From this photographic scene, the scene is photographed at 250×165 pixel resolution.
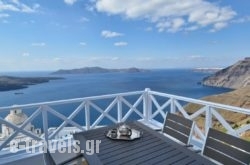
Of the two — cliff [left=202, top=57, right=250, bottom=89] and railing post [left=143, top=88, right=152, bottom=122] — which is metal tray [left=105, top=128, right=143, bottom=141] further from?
cliff [left=202, top=57, right=250, bottom=89]

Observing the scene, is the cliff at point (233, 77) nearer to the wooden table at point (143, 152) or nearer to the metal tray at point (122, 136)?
the metal tray at point (122, 136)

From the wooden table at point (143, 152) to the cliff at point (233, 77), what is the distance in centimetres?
3385

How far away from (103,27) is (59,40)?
15.0 ft

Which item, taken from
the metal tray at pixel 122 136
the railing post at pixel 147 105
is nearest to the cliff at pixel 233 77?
the railing post at pixel 147 105

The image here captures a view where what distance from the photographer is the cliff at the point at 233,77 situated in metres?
35.1

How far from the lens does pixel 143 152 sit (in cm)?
198

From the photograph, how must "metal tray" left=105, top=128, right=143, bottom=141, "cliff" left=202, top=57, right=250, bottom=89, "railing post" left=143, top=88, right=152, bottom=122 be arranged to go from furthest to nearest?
"cliff" left=202, top=57, right=250, bottom=89
"railing post" left=143, top=88, right=152, bottom=122
"metal tray" left=105, top=128, right=143, bottom=141

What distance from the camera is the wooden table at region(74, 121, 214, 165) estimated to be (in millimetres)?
1813

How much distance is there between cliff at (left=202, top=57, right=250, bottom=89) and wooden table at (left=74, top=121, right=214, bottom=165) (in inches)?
1333

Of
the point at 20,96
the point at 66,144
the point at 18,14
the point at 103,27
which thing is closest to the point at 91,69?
the point at 20,96

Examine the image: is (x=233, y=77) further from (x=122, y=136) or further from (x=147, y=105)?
(x=122, y=136)

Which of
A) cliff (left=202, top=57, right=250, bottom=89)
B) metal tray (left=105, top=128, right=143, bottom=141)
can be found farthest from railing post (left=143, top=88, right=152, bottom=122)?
cliff (left=202, top=57, right=250, bottom=89)

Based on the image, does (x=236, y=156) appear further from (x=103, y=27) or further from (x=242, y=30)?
(x=242, y=30)

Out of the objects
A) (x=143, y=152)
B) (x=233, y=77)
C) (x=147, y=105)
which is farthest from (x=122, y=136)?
(x=233, y=77)
